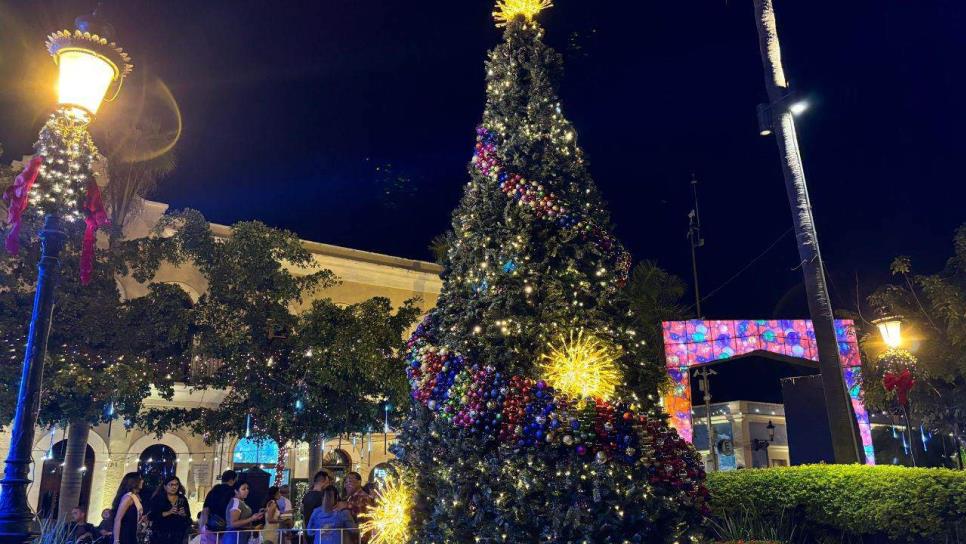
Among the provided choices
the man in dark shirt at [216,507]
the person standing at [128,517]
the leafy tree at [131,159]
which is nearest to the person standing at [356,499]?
the man in dark shirt at [216,507]

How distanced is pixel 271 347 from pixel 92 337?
338 centimetres

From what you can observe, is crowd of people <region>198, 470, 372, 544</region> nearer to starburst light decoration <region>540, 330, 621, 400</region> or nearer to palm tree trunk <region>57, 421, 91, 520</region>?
starburst light decoration <region>540, 330, 621, 400</region>

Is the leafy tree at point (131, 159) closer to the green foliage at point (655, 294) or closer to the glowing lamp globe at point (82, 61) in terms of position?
the glowing lamp globe at point (82, 61)

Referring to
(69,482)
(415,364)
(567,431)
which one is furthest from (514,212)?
(69,482)

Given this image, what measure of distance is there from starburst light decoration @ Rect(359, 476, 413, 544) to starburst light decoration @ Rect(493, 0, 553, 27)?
4.59 meters

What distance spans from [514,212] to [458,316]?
1.04 m

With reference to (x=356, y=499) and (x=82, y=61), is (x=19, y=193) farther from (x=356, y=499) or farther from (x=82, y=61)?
(x=356, y=499)

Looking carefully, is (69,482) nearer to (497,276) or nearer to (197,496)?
(197,496)

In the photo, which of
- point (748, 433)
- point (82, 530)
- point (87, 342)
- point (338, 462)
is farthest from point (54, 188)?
point (748, 433)


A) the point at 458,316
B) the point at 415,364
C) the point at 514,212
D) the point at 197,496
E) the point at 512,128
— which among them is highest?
the point at 512,128

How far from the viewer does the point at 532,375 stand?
5.48 meters

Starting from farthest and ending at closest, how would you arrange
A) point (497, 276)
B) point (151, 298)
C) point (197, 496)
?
point (197, 496) < point (151, 298) < point (497, 276)

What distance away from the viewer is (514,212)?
238 inches

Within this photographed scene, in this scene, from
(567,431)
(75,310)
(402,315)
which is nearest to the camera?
(567,431)
